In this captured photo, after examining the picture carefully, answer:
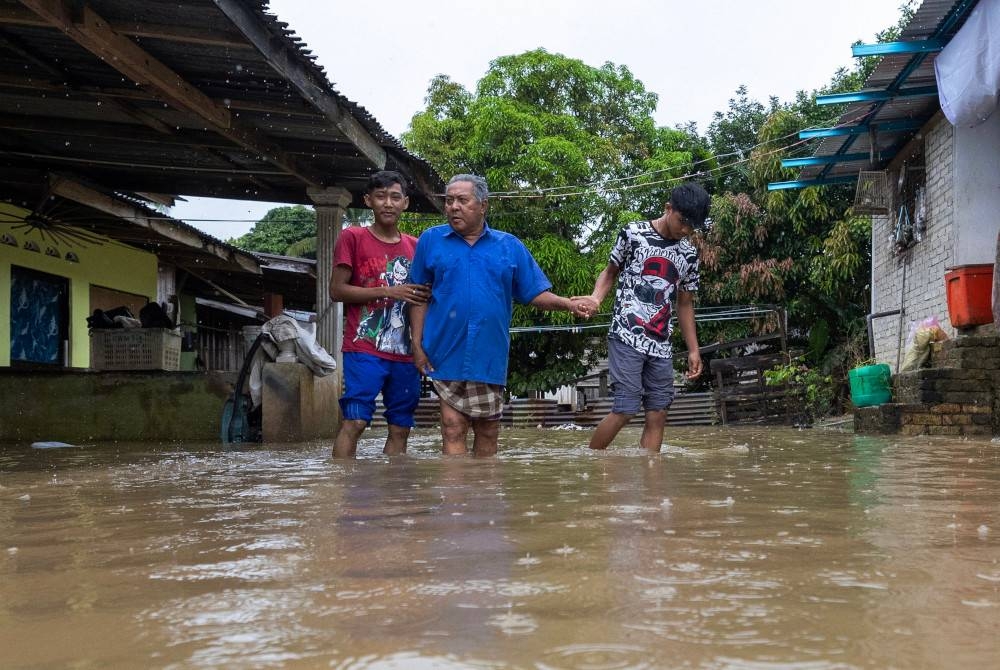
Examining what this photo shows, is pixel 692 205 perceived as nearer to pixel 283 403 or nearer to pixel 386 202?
pixel 386 202

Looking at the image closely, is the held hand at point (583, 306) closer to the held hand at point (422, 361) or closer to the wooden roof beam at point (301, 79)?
the held hand at point (422, 361)

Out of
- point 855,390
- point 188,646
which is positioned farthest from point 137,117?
point 855,390

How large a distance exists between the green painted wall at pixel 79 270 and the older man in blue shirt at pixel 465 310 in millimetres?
7447

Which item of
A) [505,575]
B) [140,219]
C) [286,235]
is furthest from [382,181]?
[286,235]

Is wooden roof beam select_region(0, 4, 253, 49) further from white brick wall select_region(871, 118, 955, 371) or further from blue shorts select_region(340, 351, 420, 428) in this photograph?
white brick wall select_region(871, 118, 955, 371)

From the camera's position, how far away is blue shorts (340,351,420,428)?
5473 mm

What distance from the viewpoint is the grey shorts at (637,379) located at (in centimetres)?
568

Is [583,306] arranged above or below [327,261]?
below

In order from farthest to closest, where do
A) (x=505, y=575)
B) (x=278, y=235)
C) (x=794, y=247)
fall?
(x=278, y=235)
(x=794, y=247)
(x=505, y=575)

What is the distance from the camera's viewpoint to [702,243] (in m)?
23.1

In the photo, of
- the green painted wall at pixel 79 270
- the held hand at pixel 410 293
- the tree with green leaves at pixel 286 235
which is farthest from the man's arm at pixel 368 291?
the tree with green leaves at pixel 286 235

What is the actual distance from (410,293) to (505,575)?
337 centimetres

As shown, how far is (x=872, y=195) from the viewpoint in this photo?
48.0 ft

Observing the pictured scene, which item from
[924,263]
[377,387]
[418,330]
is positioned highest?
[924,263]
